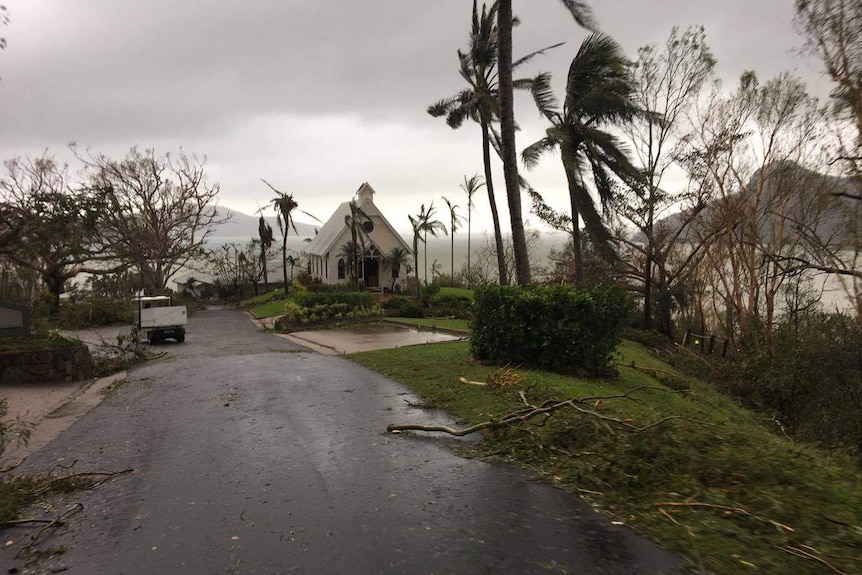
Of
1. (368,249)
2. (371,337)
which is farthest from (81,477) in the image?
(368,249)

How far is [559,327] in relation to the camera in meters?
10.5

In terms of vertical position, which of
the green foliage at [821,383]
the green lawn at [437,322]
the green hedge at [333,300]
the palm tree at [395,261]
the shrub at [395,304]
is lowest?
the green foliage at [821,383]

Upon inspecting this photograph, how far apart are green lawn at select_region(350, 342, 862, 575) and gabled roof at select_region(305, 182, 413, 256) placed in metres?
33.7

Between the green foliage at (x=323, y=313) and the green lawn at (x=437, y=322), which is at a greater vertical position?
the green foliage at (x=323, y=313)

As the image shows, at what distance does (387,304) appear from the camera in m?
29.4

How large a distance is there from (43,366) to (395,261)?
27.9m

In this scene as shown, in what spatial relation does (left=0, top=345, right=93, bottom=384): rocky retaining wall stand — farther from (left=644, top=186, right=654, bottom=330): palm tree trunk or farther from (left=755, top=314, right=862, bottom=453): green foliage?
(left=644, top=186, right=654, bottom=330): palm tree trunk

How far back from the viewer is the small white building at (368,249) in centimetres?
4031

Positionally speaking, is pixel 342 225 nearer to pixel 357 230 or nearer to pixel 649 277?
pixel 357 230

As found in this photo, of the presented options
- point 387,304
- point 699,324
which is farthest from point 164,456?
point 699,324

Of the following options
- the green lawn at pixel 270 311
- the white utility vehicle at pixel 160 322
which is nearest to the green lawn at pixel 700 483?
the white utility vehicle at pixel 160 322

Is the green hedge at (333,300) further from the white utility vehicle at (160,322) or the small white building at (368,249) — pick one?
the small white building at (368,249)

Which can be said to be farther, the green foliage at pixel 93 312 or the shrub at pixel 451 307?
the green foliage at pixel 93 312

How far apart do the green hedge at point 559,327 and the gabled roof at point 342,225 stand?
29825mm
